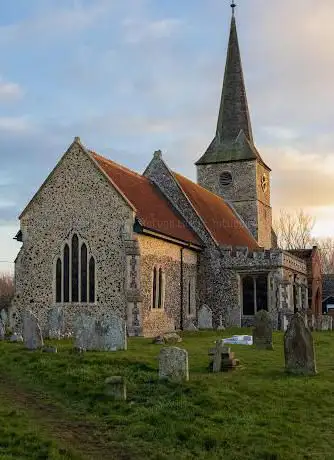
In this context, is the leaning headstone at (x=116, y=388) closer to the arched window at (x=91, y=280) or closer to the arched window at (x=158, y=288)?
the arched window at (x=91, y=280)

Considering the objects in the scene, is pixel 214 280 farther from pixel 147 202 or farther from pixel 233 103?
pixel 233 103

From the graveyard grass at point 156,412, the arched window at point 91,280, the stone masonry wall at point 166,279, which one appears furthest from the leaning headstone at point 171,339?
the arched window at point 91,280

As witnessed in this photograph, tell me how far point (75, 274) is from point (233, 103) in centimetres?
2071

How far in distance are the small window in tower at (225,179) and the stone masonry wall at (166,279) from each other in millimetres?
10435

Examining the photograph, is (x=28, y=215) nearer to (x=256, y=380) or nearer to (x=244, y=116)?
(x=256, y=380)

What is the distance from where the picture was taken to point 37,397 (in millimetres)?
9875

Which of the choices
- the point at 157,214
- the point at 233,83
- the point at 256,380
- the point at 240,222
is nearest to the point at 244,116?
the point at 233,83

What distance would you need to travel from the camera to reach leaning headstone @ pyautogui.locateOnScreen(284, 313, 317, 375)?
11.6 metres

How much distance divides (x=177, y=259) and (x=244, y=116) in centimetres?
1639

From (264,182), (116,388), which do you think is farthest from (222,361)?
(264,182)

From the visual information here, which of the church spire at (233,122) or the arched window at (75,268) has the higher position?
the church spire at (233,122)

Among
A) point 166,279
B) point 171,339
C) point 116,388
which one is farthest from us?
point 166,279

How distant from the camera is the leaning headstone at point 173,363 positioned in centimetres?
1027

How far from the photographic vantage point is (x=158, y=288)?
22.5 metres
